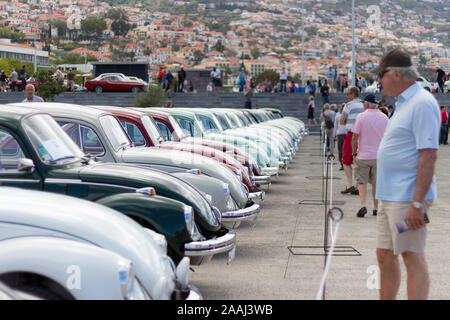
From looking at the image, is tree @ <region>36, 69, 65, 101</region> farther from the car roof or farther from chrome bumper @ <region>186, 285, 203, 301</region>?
chrome bumper @ <region>186, 285, 203, 301</region>

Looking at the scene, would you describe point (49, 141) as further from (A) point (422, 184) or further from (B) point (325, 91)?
(B) point (325, 91)

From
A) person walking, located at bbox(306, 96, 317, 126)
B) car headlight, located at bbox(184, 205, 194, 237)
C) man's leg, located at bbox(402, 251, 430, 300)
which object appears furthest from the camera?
person walking, located at bbox(306, 96, 317, 126)

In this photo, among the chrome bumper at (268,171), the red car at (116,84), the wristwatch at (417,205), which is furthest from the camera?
the red car at (116,84)

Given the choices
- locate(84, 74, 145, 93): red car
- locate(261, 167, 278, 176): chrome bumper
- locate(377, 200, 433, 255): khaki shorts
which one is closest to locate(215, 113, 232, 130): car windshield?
locate(261, 167, 278, 176): chrome bumper

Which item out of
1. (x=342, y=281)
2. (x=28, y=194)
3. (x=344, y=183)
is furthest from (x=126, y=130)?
A: (x=344, y=183)

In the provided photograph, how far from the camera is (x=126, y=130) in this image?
32.1 ft

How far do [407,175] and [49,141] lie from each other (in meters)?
3.28

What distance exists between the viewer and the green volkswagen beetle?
5.92 m

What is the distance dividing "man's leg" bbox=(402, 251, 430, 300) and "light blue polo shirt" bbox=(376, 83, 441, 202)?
0.40 m

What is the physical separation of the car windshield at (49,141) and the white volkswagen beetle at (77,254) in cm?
154

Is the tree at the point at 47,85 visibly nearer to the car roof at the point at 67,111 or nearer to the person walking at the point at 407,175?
the car roof at the point at 67,111

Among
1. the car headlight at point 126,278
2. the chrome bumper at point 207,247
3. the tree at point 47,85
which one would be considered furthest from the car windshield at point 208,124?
the tree at point 47,85

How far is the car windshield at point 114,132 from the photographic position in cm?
825

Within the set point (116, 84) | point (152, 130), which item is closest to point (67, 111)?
point (152, 130)
